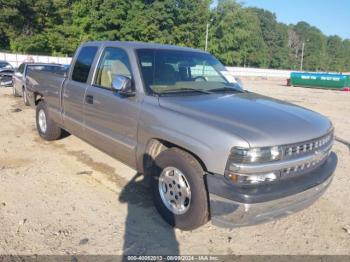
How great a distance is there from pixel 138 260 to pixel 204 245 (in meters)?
0.69

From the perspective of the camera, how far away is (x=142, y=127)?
402cm

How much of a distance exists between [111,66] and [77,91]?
85 centimetres

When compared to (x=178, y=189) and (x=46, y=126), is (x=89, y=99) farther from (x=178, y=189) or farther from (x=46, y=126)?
(x=46, y=126)

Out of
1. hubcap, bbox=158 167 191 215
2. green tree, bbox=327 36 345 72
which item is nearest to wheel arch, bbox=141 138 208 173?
hubcap, bbox=158 167 191 215

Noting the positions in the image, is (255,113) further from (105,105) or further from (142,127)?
(105,105)

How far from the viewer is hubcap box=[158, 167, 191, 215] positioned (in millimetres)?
3564

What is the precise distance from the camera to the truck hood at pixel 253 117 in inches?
124

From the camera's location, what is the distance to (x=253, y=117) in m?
3.45

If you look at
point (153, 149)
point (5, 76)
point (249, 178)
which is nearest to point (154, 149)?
point (153, 149)

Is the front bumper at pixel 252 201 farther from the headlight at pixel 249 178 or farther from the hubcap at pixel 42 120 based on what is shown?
the hubcap at pixel 42 120

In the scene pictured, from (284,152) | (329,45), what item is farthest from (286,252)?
(329,45)

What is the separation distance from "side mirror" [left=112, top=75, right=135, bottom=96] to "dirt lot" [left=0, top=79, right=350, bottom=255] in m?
1.36

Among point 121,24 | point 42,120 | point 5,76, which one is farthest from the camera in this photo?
point 121,24

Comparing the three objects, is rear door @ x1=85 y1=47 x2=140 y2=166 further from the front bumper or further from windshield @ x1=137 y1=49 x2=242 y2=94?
the front bumper
